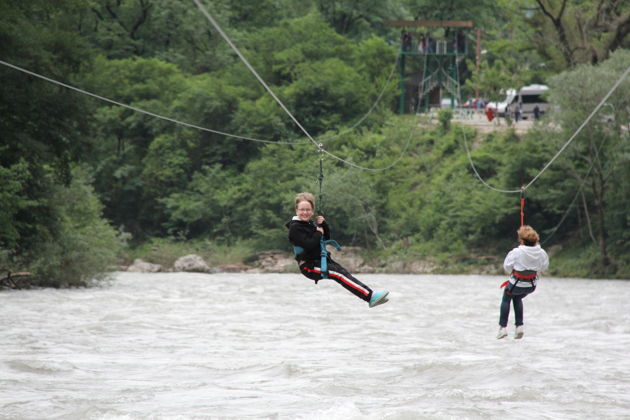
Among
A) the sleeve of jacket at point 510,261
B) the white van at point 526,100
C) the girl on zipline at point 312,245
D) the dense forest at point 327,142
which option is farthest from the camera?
the white van at point 526,100

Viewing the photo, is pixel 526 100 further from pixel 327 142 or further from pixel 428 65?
pixel 327 142

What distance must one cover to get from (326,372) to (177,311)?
14054mm

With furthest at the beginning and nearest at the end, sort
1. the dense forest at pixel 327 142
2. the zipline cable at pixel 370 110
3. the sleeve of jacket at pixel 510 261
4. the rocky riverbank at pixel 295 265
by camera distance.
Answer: the zipline cable at pixel 370 110 → the rocky riverbank at pixel 295 265 → the dense forest at pixel 327 142 → the sleeve of jacket at pixel 510 261

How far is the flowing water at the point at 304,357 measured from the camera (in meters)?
18.1

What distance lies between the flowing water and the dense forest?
918cm

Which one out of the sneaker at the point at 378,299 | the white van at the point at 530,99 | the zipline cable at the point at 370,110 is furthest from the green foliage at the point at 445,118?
the sneaker at the point at 378,299

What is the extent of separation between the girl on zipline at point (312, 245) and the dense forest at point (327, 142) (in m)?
24.6

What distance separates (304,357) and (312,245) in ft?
27.4

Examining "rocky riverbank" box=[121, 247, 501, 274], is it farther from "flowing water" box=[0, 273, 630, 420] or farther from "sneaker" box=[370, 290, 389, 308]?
"sneaker" box=[370, 290, 389, 308]

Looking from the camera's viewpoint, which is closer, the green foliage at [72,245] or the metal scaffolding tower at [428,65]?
the green foliage at [72,245]

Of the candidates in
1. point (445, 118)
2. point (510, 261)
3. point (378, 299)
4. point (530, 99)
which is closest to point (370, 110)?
point (445, 118)

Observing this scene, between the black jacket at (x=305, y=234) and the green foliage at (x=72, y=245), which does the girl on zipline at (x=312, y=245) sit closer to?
the black jacket at (x=305, y=234)

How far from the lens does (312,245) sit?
1680 centimetres

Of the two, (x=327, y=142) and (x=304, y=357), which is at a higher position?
(x=327, y=142)
